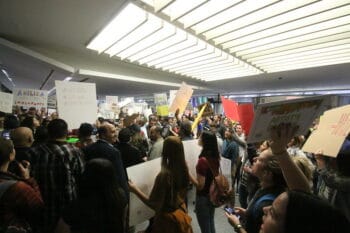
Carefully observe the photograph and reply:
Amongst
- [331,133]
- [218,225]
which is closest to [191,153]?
[218,225]

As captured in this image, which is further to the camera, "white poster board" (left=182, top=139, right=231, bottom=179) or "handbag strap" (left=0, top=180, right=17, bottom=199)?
"white poster board" (left=182, top=139, right=231, bottom=179)

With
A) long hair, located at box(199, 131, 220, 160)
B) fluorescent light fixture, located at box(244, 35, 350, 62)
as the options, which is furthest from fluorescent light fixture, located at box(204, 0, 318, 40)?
long hair, located at box(199, 131, 220, 160)

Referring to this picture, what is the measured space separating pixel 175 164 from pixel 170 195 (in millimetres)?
264

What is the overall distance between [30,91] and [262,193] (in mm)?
6999

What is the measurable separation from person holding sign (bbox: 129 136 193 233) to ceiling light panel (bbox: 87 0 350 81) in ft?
8.32

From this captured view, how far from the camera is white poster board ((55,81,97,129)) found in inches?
142

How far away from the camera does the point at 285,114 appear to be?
4.81 feet

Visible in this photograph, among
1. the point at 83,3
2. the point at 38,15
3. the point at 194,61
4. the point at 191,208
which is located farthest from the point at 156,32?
the point at 191,208

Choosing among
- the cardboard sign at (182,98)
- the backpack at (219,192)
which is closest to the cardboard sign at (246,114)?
the backpack at (219,192)

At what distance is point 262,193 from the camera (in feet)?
5.61

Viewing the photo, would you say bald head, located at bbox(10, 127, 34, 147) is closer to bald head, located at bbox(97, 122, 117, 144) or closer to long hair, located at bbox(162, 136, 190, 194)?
bald head, located at bbox(97, 122, 117, 144)

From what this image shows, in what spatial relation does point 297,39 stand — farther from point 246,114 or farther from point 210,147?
point 210,147

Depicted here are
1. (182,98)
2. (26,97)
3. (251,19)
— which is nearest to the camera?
(251,19)

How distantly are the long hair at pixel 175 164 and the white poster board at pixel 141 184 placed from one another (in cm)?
25
